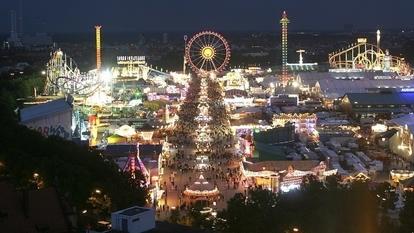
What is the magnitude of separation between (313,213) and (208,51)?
3314 centimetres

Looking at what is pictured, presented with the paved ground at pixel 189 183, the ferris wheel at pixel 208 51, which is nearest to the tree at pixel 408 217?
the paved ground at pixel 189 183

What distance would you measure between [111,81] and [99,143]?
748 inches

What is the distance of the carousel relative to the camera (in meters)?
18.3

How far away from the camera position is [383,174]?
826 inches

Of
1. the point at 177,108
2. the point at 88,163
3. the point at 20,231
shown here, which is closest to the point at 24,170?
the point at 88,163

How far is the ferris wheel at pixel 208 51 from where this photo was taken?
1743 inches

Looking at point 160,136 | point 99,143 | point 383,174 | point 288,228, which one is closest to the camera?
point 288,228

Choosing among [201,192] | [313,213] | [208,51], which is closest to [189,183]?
[201,192]

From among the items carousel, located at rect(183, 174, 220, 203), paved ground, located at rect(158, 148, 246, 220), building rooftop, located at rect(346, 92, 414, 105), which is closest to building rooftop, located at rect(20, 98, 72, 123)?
paved ground, located at rect(158, 148, 246, 220)

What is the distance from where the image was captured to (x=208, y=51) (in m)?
44.6

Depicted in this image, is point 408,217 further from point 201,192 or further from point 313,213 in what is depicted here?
point 201,192

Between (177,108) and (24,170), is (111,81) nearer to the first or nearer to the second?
(177,108)

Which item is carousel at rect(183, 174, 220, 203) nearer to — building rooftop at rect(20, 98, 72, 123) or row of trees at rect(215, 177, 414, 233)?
row of trees at rect(215, 177, 414, 233)

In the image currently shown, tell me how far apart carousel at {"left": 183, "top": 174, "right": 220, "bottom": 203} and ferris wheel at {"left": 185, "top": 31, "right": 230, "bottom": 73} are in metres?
25.2
